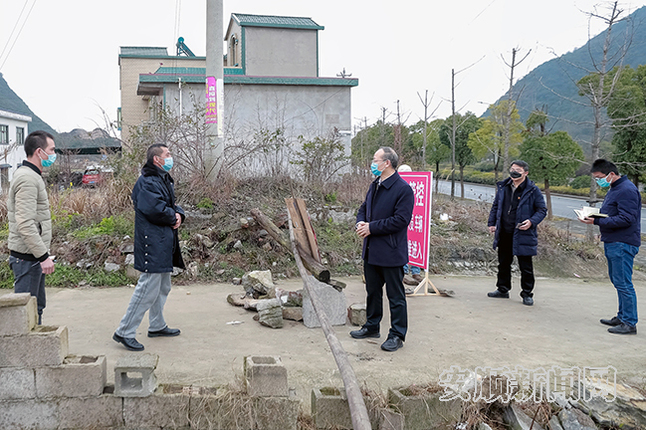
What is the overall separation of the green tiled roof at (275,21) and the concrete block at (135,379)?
17.8 meters

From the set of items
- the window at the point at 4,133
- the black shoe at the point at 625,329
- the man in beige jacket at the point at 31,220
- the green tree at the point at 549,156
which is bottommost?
the black shoe at the point at 625,329

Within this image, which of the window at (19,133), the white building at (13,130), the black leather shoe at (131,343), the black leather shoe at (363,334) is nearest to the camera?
the black leather shoe at (131,343)

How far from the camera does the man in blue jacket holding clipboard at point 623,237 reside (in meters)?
5.15

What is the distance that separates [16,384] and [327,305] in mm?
2958

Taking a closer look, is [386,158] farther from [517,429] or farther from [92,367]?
[92,367]

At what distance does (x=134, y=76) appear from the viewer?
23469 millimetres

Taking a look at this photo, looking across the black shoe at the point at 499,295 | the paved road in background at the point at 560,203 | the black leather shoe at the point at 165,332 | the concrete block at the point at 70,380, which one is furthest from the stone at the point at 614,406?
the paved road in background at the point at 560,203

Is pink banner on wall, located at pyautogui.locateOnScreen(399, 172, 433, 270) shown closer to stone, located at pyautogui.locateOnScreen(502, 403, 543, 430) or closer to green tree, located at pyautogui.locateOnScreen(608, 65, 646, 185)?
stone, located at pyautogui.locateOnScreen(502, 403, 543, 430)

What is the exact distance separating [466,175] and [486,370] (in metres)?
54.6

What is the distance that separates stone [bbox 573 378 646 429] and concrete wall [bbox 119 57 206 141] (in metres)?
21.7

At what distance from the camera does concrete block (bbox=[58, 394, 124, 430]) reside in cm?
317

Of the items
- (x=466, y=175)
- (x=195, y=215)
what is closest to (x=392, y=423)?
(x=195, y=215)

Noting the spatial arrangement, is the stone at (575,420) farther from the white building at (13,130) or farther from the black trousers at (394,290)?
the white building at (13,130)

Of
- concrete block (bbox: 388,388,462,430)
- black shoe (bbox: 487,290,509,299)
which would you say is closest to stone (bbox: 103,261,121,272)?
concrete block (bbox: 388,388,462,430)
